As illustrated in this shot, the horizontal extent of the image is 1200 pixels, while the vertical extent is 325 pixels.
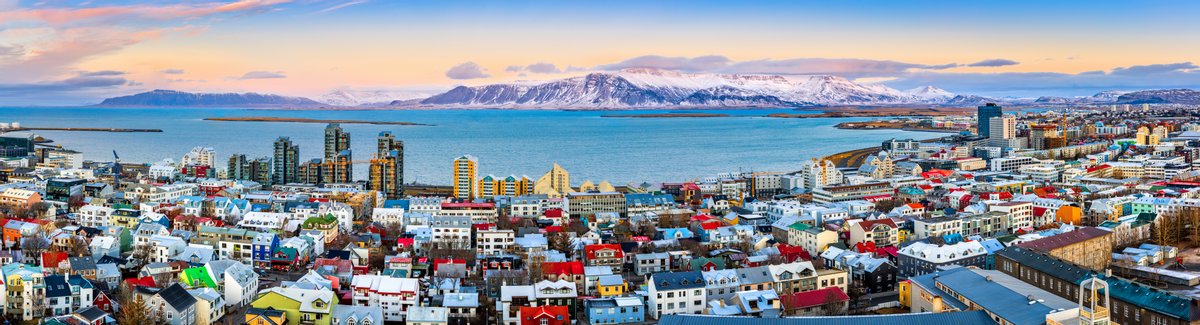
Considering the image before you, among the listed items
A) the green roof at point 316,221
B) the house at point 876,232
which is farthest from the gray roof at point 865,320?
the green roof at point 316,221

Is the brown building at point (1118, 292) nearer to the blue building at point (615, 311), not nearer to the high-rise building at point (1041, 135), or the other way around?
the blue building at point (615, 311)

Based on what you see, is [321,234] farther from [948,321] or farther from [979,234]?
[979,234]

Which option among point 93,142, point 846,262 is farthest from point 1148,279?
point 93,142

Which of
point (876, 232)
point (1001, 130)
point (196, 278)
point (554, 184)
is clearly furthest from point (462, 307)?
point (1001, 130)

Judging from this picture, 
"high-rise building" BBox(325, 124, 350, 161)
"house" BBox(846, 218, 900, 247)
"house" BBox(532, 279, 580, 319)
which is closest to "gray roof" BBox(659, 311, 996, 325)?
"house" BBox(532, 279, 580, 319)

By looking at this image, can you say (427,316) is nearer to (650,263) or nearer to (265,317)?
(265,317)

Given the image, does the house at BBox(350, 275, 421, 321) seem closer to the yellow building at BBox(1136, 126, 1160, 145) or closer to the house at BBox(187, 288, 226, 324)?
the house at BBox(187, 288, 226, 324)
